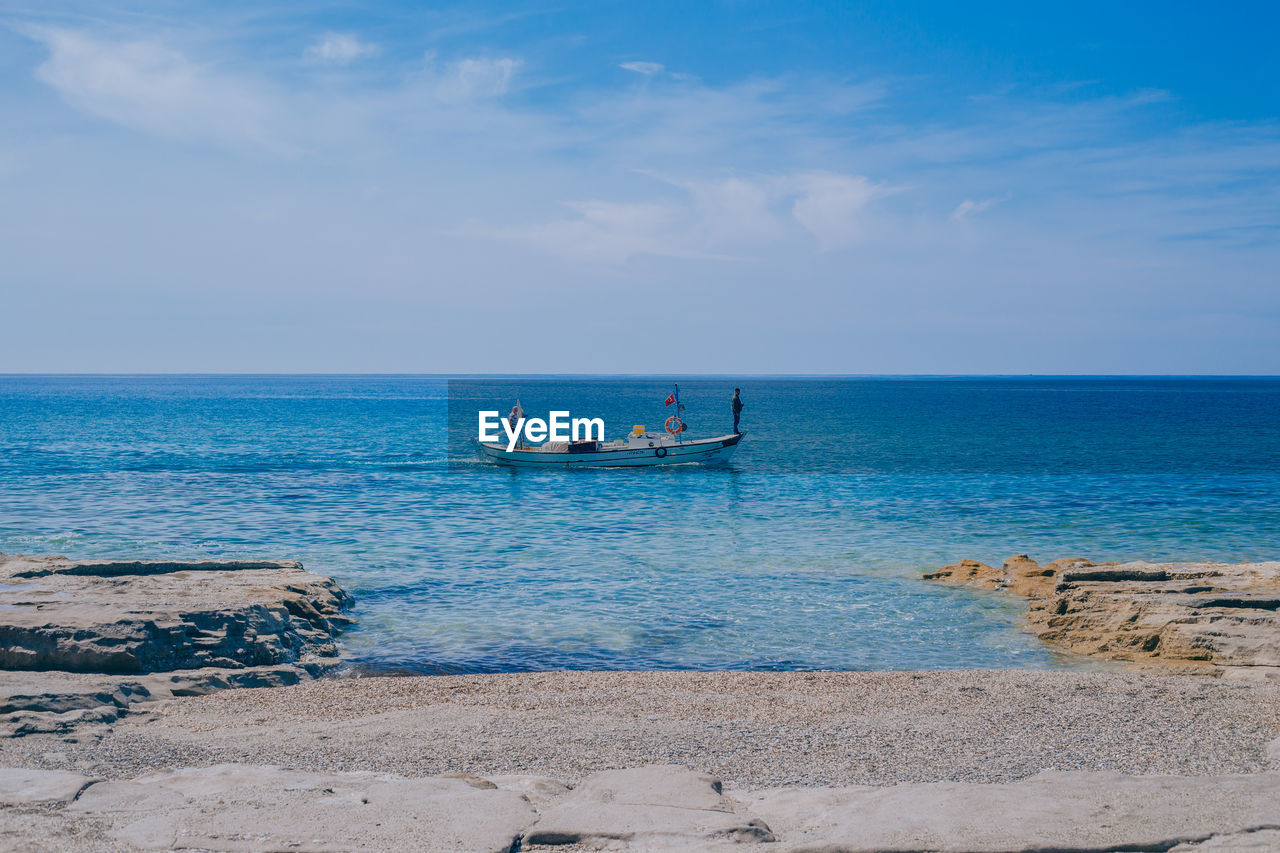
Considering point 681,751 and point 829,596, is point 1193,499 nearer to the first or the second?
point 829,596

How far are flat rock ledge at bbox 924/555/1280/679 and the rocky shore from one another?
59 mm

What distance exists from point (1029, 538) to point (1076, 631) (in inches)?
403

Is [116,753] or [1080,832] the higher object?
[1080,832]

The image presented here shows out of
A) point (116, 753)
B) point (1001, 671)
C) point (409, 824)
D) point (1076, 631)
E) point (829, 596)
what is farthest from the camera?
point (829, 596)

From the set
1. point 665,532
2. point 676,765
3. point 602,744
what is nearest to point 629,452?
point 665,532

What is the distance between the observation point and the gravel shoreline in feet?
26.1

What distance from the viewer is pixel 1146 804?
6.01 metres

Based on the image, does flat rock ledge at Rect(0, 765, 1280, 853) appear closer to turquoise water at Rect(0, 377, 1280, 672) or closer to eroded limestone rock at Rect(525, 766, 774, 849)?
eroded limestone rock at Rect(525, 766, 774, 849)

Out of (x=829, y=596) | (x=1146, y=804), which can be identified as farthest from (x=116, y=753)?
(x=829, y=596)

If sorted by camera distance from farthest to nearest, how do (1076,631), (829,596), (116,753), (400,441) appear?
(400,441)
(829,596)
(1076,631)
(116,753)

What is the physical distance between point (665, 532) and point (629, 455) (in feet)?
58.3

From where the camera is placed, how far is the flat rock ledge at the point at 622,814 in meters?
5.54

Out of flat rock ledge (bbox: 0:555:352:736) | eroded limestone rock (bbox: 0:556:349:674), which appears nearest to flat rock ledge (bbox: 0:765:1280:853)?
flat rock ledge (bbox: 0:555:352:736)

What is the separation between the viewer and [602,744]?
28.2 feet
